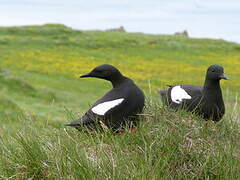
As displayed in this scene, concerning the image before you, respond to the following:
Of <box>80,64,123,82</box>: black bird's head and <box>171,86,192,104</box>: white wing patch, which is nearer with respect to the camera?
<box>80,64,123,82</box>: black bird's head

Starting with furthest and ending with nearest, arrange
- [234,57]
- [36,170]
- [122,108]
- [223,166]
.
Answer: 1. [234,57]
2. [122,108]
3. [36,170]
4. [223,166]

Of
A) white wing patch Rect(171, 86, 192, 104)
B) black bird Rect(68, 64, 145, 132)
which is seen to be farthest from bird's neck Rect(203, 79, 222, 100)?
black bird Rect(68, 64, 145, 132)

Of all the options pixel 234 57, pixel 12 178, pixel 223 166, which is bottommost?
pixel 234 57

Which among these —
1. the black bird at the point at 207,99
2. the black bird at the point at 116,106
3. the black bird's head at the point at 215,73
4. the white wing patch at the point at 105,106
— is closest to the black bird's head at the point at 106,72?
the black bird at the point at 116,106

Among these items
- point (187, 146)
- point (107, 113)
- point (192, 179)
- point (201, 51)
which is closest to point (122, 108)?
point (107, 113)

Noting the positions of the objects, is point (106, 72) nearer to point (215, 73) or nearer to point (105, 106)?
point (105, 106)

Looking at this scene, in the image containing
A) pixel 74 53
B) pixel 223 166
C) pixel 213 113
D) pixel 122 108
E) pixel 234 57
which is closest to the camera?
pixel 223 166

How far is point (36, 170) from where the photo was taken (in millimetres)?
4059

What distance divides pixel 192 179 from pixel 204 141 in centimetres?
55

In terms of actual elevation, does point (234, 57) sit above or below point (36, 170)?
below

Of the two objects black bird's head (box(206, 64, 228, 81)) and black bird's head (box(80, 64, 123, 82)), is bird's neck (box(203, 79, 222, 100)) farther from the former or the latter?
black bird's head (box(80, 64, 123, 82))

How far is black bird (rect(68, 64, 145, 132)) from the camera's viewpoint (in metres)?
4.63

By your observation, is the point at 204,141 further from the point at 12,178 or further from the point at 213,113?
the point at 12,178

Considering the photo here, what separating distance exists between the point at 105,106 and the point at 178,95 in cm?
103
